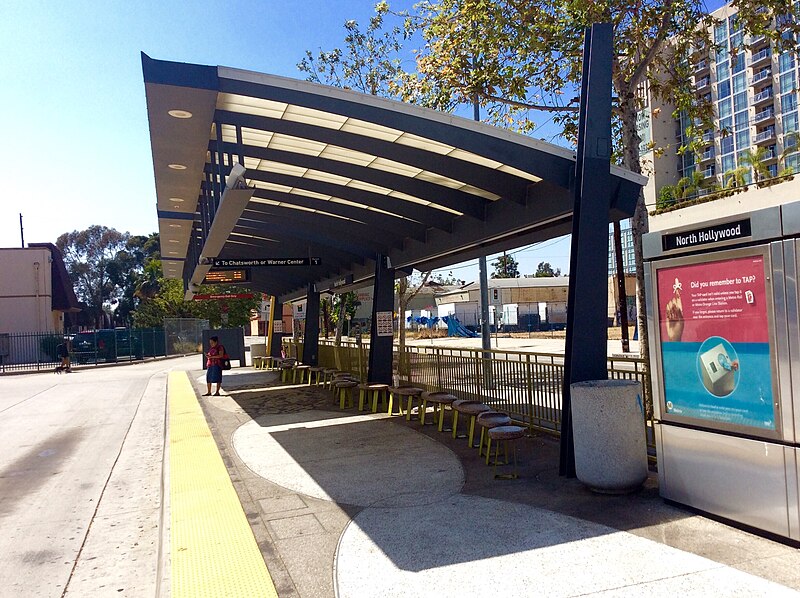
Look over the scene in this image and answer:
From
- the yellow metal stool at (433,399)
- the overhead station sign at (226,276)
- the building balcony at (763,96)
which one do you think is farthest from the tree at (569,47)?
the building balcony at (763,96)

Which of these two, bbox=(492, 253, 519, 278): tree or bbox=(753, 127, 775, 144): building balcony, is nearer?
bbox=(753, 127, 775, 144): building balcony

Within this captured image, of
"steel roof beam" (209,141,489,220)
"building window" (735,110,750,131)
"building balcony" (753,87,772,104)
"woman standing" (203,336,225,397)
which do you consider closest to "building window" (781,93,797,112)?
"building balcony" (753,87,772,104)

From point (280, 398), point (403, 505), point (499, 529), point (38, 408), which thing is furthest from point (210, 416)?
point (499, 529)

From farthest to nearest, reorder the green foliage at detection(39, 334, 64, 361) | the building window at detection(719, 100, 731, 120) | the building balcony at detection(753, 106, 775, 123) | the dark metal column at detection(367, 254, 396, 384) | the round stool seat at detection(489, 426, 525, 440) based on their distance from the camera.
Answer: the building window at detection(719, 100, 731, 120), the building balcony at detection(753, 106, 775, 123), the green foliage at detection(39, 334, 64, 361), the dark metal column at detection(367, 254, 396, 384), the round stool seat at detection(489, 426, 525, 440)

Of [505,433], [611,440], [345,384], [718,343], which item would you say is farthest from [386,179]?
[718,343]

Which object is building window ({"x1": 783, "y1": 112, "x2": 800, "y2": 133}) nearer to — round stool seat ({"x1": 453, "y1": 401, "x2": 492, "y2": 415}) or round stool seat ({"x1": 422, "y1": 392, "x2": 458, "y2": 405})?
round stool seat ({"x1": 422, "y1": 392, "x2": 458, "y2": 405})

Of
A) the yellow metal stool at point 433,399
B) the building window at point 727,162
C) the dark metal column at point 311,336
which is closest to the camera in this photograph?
the yellow metal stool at point 433,399

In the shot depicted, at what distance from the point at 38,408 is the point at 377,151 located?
13317 millimetres

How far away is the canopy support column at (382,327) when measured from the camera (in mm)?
13812

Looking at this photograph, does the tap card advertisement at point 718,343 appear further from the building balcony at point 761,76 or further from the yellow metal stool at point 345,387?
the building balcony at point 761,76

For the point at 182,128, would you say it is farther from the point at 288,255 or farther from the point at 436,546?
the point at 288,255

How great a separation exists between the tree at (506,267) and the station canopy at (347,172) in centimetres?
9067

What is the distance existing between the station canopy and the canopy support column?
1.23 feet

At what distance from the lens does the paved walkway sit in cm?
414
